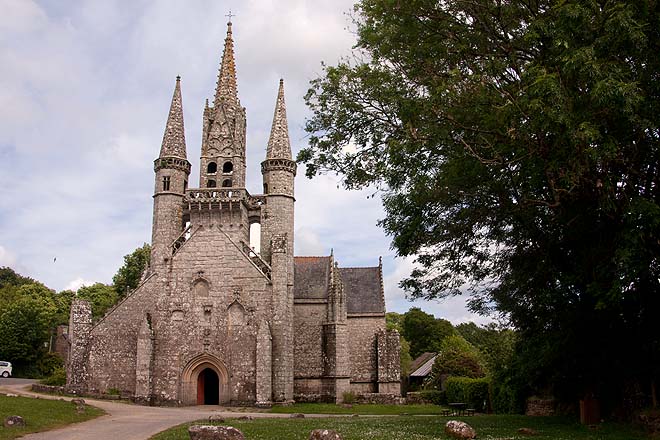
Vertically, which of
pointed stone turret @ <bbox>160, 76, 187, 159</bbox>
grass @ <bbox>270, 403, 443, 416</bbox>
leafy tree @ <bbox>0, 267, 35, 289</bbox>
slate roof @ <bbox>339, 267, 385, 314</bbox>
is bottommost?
grass @ <bbox>270, 403, 443, 416</bbox>

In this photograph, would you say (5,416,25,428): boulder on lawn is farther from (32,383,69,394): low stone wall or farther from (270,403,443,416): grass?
(32,383,69,394): low stone wall

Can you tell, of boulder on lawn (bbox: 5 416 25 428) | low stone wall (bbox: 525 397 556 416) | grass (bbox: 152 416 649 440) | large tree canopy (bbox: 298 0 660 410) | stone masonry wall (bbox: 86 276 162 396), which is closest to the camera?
large tree canopy (bbox: 298 0 660 410)

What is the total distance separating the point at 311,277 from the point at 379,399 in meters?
8.94

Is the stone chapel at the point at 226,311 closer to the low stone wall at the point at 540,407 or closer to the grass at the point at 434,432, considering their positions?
the low stone wall at the point at 540,407

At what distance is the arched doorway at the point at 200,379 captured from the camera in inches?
1286

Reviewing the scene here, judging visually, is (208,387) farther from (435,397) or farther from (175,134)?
(175,134)

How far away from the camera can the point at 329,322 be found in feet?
124

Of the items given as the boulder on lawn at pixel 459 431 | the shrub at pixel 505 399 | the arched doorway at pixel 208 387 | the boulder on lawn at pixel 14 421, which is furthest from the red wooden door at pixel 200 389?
the boulder on lawn at pixel 459 431

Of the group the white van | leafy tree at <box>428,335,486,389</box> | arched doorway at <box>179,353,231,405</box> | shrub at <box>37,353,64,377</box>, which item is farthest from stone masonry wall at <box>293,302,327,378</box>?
shrub at <box>37,353,64,377</box>

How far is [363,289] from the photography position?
1688 inches

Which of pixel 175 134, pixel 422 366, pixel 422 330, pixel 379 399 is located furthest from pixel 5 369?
pixel 422 330

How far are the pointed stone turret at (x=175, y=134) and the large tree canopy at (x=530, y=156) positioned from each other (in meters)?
22.0

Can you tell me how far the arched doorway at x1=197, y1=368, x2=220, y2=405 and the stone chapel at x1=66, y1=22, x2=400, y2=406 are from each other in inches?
3.1

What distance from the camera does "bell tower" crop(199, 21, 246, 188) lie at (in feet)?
124
